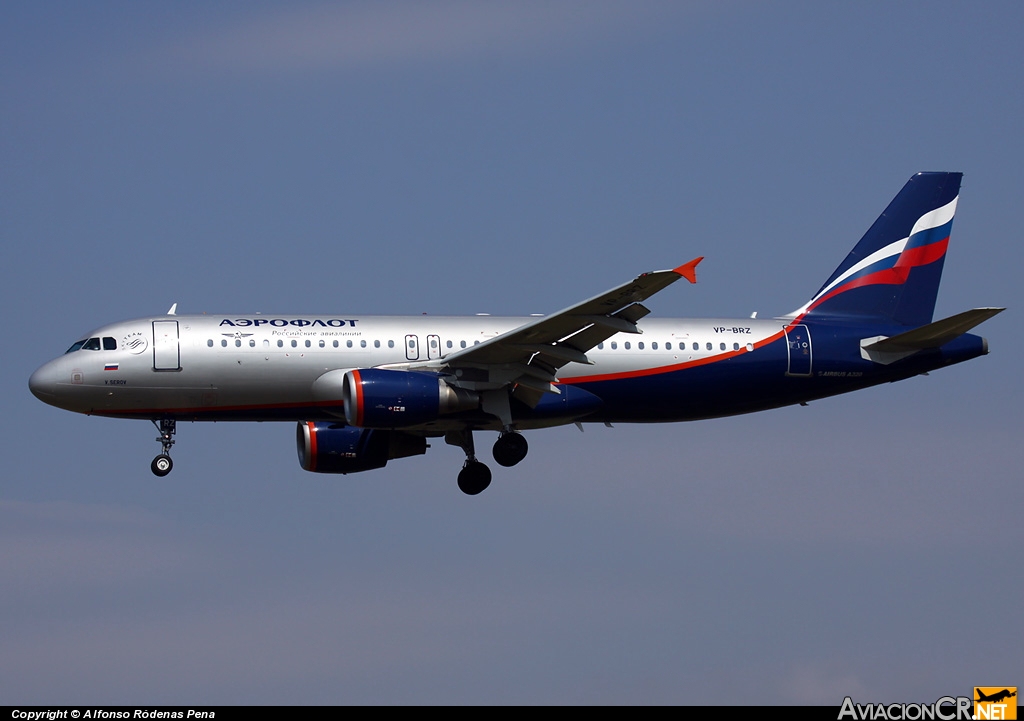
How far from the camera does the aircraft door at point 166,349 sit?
148ft

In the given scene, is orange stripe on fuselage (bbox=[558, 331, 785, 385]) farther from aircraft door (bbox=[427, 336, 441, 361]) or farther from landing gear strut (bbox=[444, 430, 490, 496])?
landing gear strut (bbox=[444, 430, 490, 496])

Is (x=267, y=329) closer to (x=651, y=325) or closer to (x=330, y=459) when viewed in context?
(x=330, y=459)

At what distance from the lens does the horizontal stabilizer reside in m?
47.0

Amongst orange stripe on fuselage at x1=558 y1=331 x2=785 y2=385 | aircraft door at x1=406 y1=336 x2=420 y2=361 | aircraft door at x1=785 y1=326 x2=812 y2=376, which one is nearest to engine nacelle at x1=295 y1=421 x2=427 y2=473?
aircraft door at x1=406 y1=336 x2=420 y2=361

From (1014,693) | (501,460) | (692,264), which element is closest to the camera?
(1014,693)

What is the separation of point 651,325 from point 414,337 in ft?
21.9

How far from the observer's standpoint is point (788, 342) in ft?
160

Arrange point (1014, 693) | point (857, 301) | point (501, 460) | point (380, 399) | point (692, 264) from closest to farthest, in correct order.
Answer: point (1014, 693) → point (692, 264) → point (380, 399) → point (501, 460) → point (857, 301)

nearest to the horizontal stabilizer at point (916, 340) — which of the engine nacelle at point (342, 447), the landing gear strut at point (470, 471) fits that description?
the landing gear strut at point (470, 471)

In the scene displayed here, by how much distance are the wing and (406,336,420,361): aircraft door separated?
0.80 m

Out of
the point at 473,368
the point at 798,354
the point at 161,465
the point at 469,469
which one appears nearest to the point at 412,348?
the point at 473,368

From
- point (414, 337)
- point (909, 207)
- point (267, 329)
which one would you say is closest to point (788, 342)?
point (909, 207)

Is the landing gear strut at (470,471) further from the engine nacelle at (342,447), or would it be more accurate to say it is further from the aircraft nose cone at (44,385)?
the aircraft nose cone at (44,385)

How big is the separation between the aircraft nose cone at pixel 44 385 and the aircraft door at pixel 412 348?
9.19 m
